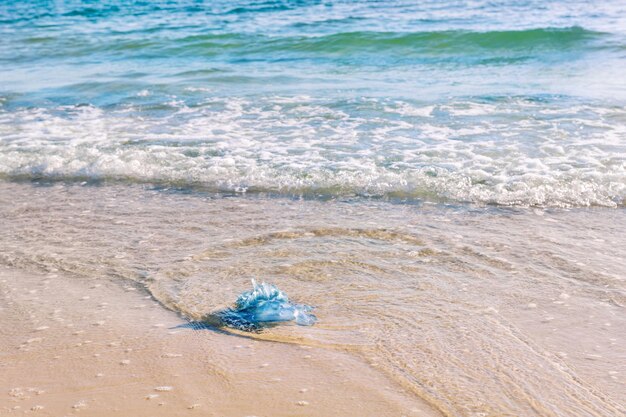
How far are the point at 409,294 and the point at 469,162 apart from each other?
2.84m

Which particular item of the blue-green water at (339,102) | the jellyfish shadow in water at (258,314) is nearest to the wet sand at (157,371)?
the jellyfish shadow in water at (258,314)

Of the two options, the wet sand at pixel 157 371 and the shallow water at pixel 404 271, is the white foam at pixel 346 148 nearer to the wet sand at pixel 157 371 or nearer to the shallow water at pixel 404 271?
the shallow water at pixel 404 271

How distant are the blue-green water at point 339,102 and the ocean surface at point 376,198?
42 millimetres

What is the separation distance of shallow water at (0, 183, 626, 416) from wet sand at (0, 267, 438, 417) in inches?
6.1

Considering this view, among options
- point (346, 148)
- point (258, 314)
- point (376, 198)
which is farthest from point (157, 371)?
point (346, 148)

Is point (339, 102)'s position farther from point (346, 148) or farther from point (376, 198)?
point (376, 198)

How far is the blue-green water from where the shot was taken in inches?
253

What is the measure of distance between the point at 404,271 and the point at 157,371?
5.43ft

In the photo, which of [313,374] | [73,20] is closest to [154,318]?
[313,374]

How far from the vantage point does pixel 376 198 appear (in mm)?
5902

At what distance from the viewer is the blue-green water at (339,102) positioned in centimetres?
643

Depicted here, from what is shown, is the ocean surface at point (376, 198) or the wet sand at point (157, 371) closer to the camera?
the wet sand at point (157, 371)

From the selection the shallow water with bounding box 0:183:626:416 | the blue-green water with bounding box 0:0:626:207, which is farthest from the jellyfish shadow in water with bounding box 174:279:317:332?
the blue-green water with bounding box 0:0:626:207

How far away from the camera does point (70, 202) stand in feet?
19.8
